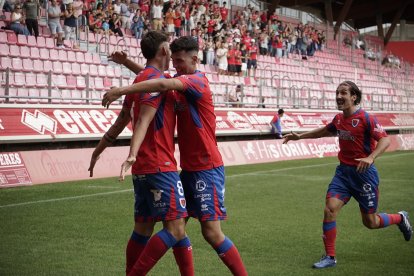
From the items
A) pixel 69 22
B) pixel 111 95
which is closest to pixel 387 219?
pixel 111 95

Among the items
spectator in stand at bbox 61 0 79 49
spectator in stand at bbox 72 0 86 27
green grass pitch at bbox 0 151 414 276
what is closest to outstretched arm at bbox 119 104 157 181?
green grass pitch at bbox 0 151 414 276

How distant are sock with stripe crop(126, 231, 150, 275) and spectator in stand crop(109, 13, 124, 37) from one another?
19.8m

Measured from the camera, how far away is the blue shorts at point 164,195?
566cm

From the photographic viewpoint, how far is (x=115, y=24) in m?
25.1

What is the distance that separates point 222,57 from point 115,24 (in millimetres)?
5370

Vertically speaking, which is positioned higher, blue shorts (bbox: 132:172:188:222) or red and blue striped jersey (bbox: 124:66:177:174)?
red and blue striped jersey (bbox: 124:66:177:174)

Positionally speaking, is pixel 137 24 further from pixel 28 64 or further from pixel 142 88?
pixel 142 88

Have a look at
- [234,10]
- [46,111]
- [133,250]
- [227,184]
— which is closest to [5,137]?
[46,111]

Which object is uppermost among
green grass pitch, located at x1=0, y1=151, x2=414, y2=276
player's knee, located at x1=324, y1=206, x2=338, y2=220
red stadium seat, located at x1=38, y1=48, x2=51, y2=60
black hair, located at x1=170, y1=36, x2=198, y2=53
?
red stadium seat, located at x1=38, y1=48, x2=51, y2=60

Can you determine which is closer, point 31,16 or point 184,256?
point 184,256

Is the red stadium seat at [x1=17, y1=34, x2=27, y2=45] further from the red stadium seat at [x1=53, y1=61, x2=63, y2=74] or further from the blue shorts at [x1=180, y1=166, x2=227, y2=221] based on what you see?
the blue shorts at [x1=180, y1=166, x2=227, y2=221]

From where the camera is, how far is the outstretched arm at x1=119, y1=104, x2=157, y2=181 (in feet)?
17.7

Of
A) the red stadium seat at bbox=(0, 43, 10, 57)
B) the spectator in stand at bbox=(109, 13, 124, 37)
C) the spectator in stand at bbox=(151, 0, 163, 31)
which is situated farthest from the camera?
the spectator in stand at bbox=(151, 0, 163, 31)

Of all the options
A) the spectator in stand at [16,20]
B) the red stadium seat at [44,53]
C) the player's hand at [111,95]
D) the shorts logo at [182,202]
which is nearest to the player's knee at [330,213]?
the shorts logo at [182,202]
